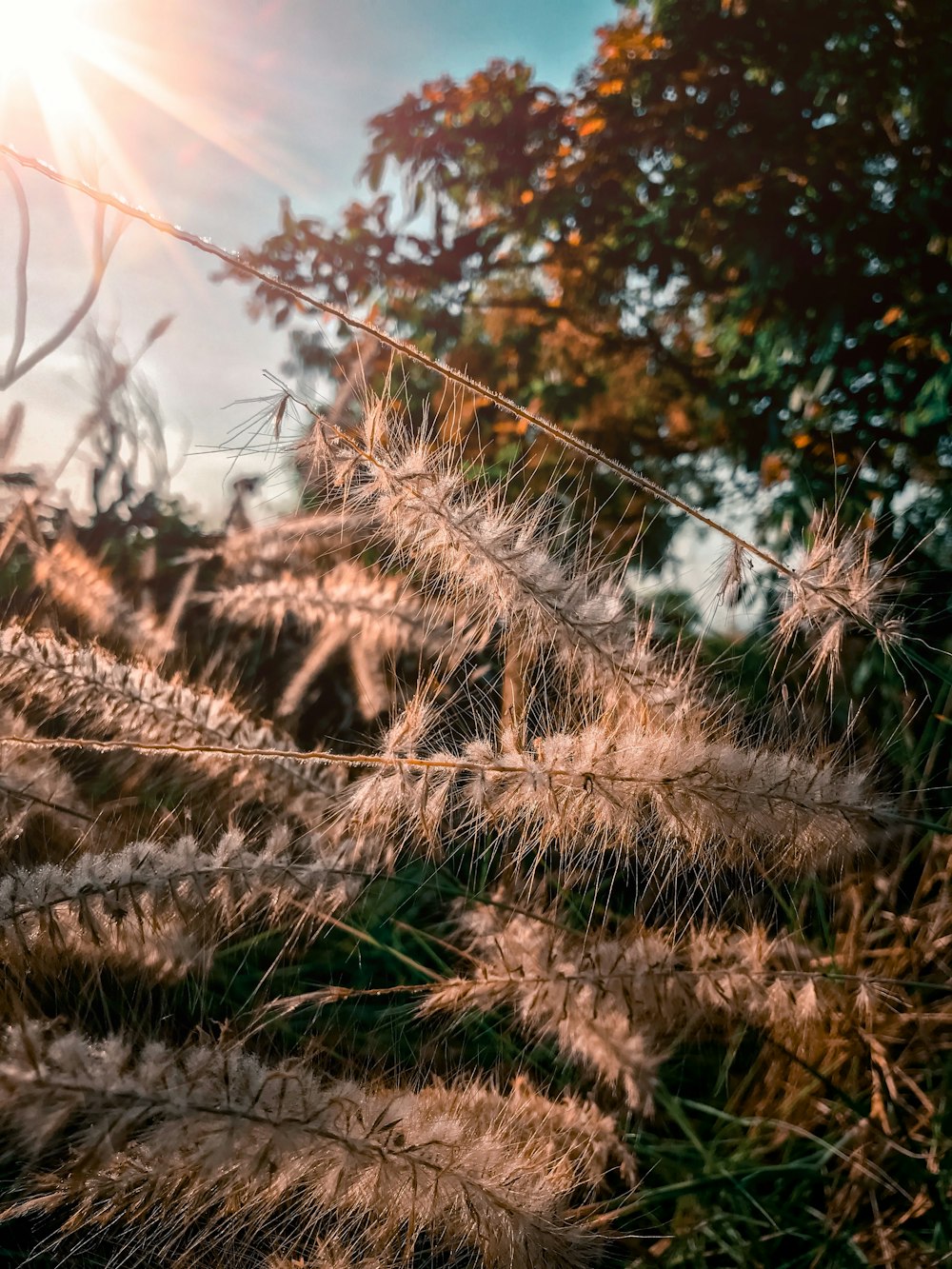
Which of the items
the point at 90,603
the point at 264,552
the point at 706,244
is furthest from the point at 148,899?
the point at 706,244

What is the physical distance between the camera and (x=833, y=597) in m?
0.58

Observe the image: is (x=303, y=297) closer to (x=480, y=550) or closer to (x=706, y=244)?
(x=480, y=550)

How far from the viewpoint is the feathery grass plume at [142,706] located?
77 cm

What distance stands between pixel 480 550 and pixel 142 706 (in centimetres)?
39

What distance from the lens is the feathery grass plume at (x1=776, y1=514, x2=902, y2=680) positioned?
1.89ft

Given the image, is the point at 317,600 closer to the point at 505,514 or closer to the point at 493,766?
the point at 505,514

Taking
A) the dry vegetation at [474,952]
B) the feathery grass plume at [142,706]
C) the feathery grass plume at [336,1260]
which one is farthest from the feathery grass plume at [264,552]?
the feathery grass plume at [336,1260]

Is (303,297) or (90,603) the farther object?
(90,603)

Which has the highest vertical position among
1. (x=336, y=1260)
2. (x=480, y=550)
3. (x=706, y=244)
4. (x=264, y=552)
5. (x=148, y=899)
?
(x=706, y=244)

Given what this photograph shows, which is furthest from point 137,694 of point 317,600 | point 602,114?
point 602,114

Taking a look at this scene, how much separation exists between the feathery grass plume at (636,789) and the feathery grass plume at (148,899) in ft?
0.42

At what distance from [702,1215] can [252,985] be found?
19.1 inches

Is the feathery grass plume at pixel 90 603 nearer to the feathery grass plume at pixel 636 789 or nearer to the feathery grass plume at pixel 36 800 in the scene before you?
the feathery grass plume at pixel 36 800

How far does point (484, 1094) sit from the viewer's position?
0.63 m
